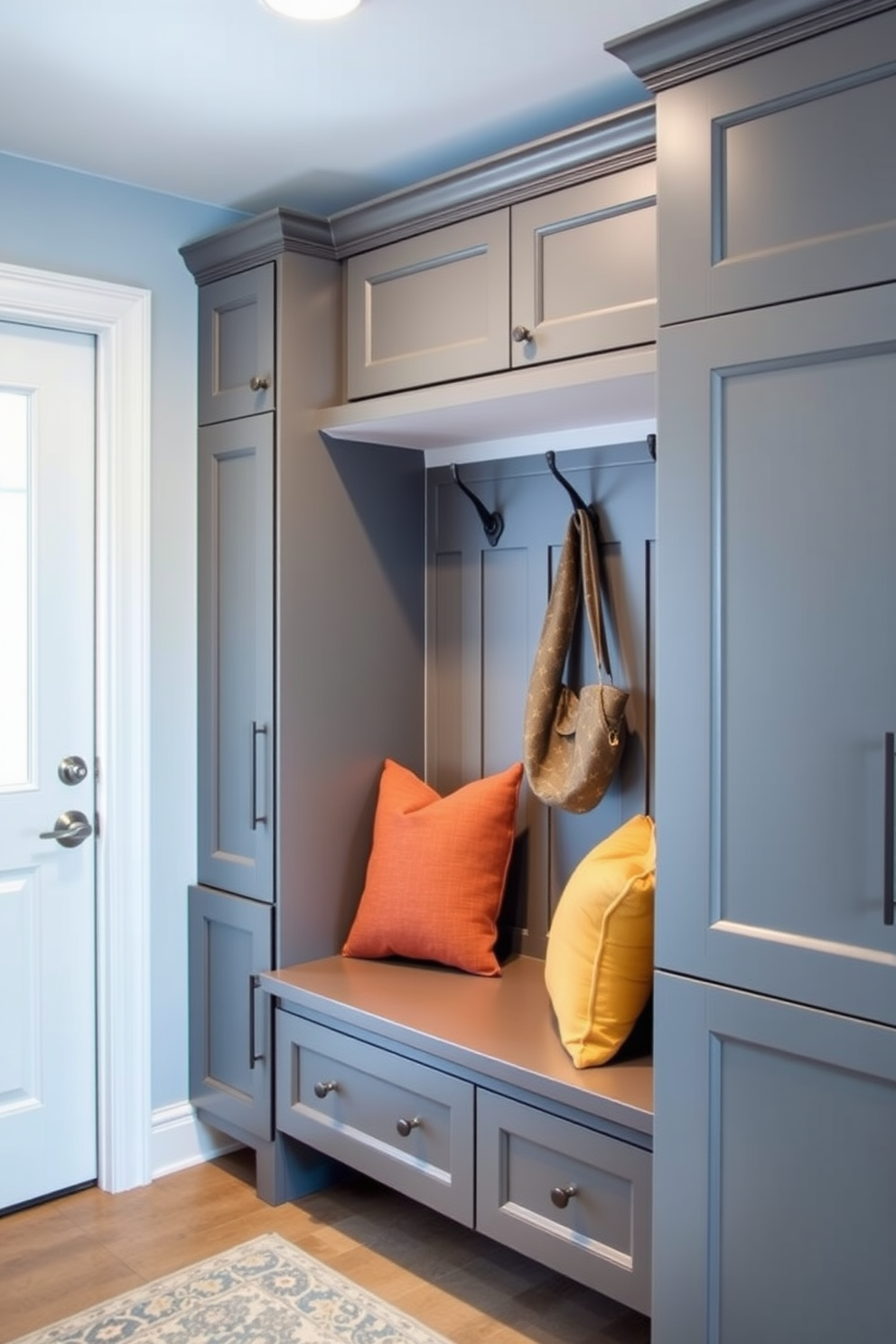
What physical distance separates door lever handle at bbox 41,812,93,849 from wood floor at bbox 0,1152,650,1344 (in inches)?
33.5

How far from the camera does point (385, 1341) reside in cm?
228

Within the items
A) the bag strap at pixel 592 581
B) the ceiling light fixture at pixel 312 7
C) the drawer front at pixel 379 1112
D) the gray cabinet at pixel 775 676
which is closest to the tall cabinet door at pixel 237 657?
the drawer front at pixel 379 1112

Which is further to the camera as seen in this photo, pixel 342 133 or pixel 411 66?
pixel 342 133

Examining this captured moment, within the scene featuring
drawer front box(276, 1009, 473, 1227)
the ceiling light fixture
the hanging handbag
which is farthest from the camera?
the hanging handbag

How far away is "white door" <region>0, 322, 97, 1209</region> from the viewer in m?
2.82

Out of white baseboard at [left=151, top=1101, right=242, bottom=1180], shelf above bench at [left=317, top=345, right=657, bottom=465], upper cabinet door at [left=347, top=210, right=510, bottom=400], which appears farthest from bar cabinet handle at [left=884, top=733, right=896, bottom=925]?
white baseboard at [left=151, top=1101, right=242, bottom=1180]

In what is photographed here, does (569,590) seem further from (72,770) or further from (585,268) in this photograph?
(72,770)

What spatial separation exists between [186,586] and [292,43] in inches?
51.6

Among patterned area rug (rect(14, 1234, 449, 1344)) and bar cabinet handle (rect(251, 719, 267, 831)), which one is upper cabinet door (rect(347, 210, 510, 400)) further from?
patterned area rug (rect(14, 1234, 449, 1344))

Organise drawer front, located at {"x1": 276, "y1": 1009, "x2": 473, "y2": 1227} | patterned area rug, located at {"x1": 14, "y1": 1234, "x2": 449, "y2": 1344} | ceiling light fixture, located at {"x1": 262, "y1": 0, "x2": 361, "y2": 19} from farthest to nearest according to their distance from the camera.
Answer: drawer front, located at {"x1": 276, "y1": 1009, "x2": 473, "y2": 1227}
patterned area rug, located at {"x1": 14, "y1": 1234, "x2": 449, "y2": 1344}
ceiling light fixture, located at {"x1": 262, "y1": 0, "x2": 361, "y2": 19}

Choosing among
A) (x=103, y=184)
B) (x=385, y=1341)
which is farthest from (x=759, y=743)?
(x=103, y=184)

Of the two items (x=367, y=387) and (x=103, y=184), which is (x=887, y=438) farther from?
(x=103, y=184)

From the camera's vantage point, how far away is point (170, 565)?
3.02 m

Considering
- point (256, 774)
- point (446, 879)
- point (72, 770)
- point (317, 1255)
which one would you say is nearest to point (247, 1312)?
point (317, 1255)
